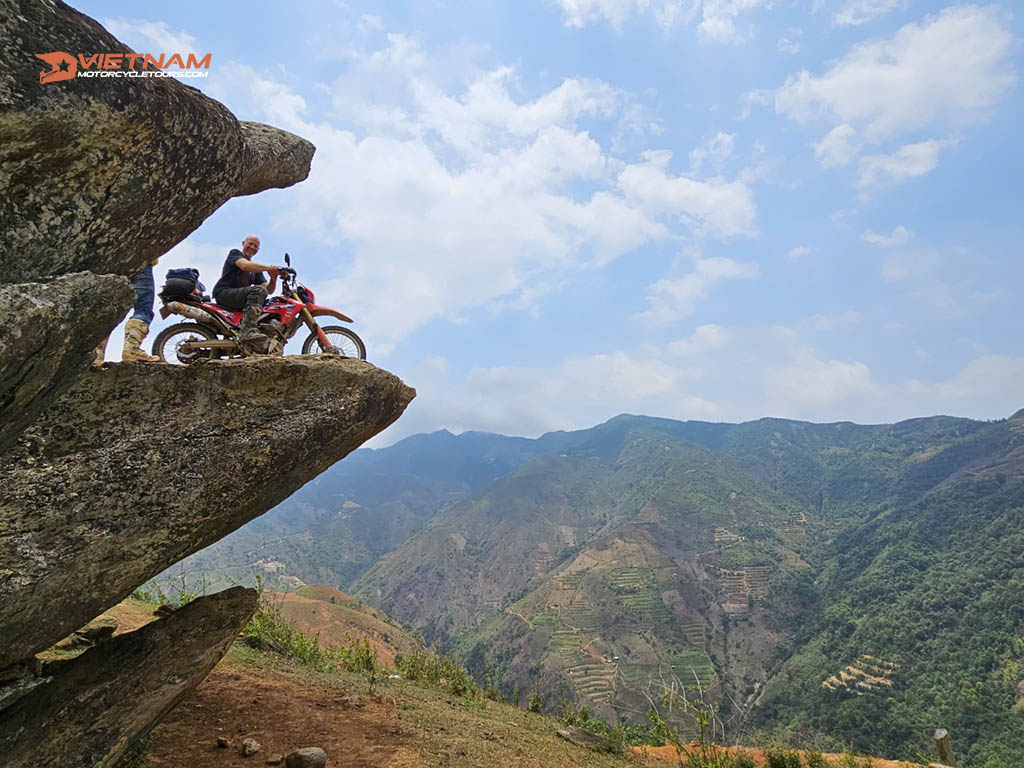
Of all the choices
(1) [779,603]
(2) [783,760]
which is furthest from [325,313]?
(1) [779,603]

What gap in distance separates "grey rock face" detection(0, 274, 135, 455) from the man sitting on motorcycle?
4316mm

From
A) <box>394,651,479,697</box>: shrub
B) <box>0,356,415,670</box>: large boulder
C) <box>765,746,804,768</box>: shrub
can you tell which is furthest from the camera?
<box>394,651,479,697</box>: shrub

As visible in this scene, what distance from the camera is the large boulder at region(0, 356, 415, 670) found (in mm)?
4586

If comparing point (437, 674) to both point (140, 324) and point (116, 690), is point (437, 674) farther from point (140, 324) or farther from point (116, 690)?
point (140, 324)

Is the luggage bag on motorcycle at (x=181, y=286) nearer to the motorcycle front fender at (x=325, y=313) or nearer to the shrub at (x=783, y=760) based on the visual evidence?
the motorcycle front fender at (x=325, y=313)

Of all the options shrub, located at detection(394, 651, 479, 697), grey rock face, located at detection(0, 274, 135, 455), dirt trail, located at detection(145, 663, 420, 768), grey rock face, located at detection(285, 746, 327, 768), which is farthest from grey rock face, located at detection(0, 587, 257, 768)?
shrub, located at detection(394, 651, 479, 697)

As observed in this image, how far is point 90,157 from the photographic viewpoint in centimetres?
471

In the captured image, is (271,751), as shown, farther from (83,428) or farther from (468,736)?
(83,428)

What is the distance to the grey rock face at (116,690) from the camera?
4684 millimetres

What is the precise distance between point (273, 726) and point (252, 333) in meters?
5.60

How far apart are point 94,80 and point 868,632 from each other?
409ft

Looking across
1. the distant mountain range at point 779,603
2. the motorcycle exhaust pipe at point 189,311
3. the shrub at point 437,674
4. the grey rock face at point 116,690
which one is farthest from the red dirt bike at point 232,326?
the distant mountain range at point 779,603

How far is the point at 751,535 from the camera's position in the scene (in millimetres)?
154250

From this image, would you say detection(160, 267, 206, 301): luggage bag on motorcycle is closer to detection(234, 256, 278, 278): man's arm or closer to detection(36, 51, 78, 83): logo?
detection(234, 256, 278, 278): man's arm
